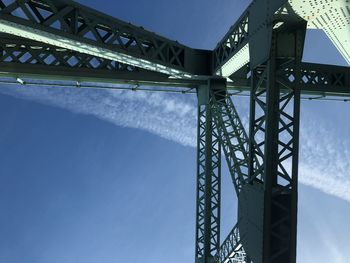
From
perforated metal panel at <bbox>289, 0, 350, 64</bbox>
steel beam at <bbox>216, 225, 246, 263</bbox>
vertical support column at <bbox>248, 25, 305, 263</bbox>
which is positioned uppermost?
perforated metal panel at <bbox>289, 0, 350, 64</bbox>

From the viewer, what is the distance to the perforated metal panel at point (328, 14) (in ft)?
21.8

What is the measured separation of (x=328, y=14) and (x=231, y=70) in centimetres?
539

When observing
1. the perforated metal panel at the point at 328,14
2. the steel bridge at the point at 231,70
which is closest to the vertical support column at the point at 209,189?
the steel bridge at the point at 231,70

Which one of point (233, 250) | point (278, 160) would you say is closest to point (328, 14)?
point (278, 160)

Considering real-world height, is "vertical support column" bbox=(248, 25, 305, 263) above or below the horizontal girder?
below

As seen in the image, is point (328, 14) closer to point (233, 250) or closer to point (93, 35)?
point (93, 35)

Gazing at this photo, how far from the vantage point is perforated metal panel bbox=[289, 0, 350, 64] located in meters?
6.66

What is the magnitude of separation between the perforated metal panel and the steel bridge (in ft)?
0.06

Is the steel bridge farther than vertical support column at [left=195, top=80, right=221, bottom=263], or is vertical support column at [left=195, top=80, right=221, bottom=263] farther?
vertical support column at [left=195, top=80, right=221, bottom=263]

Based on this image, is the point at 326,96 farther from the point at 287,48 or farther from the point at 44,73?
the point at 44,73

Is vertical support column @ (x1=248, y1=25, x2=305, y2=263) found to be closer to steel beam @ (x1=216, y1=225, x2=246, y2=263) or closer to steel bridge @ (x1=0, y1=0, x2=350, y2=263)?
steel bridge @ (x1=0, y1=0, x2=350, y2=263)

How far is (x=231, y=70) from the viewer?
12.4 meters

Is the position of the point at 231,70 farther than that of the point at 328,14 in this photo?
Yes

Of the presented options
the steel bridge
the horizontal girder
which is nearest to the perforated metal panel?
the steel bridge
